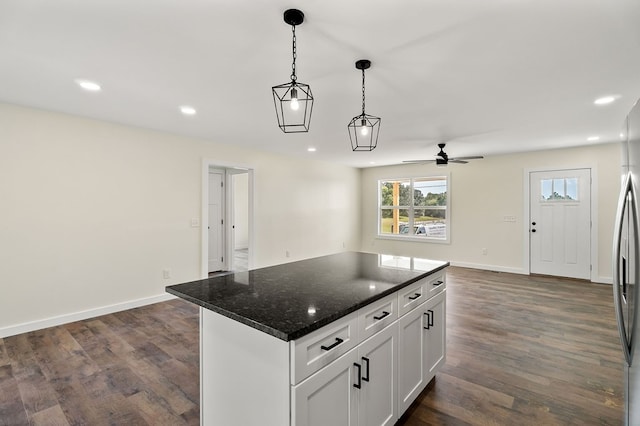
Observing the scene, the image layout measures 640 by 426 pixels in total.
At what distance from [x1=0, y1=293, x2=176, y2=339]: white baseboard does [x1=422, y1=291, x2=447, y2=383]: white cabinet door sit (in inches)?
142

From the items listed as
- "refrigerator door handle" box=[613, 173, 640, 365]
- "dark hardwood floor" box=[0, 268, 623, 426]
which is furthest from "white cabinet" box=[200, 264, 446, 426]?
"refrigerator door handle" box=[613, 173, 640, 365]

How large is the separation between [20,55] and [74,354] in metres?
2.45

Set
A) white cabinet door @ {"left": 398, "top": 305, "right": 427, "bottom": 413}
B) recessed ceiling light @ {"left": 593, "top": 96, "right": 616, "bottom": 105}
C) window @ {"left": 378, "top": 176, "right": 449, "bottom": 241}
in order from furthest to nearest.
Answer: window @ {"left": 378, "top": 176, "right": 449, "bottom": 241} < recessed ceiling light @ {"left": 593, "top": 96, "right": 616, "bottom": 105} < white cabinet door @ {"left": 398, "top": 305, "right": 427, "bottom": 413}

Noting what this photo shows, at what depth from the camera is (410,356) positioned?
6.27 ft

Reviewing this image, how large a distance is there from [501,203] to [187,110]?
5.84m

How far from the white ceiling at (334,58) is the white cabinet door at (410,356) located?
5.73 feet

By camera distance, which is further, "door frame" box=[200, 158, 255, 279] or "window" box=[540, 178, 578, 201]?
"window" box=[540, 178, 578, 201]

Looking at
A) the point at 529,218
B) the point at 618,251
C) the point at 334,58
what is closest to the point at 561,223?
the point at 529,218

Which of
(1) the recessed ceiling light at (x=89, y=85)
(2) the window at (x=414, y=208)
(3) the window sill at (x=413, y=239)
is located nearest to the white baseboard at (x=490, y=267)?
(3) the window sill at (x=413, y=239)

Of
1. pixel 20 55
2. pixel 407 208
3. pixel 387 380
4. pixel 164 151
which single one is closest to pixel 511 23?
pixel 387 380

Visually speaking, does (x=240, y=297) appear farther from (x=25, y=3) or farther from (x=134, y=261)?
(x=134, y=261)

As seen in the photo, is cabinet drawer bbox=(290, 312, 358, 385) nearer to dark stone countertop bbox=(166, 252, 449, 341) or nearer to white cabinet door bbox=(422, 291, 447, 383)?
dark stone countertop bbox=(166, 252, 449, 341)

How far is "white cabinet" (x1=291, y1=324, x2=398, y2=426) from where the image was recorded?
1200 millimetres

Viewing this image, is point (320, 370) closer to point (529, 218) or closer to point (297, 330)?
point (297, 330)
